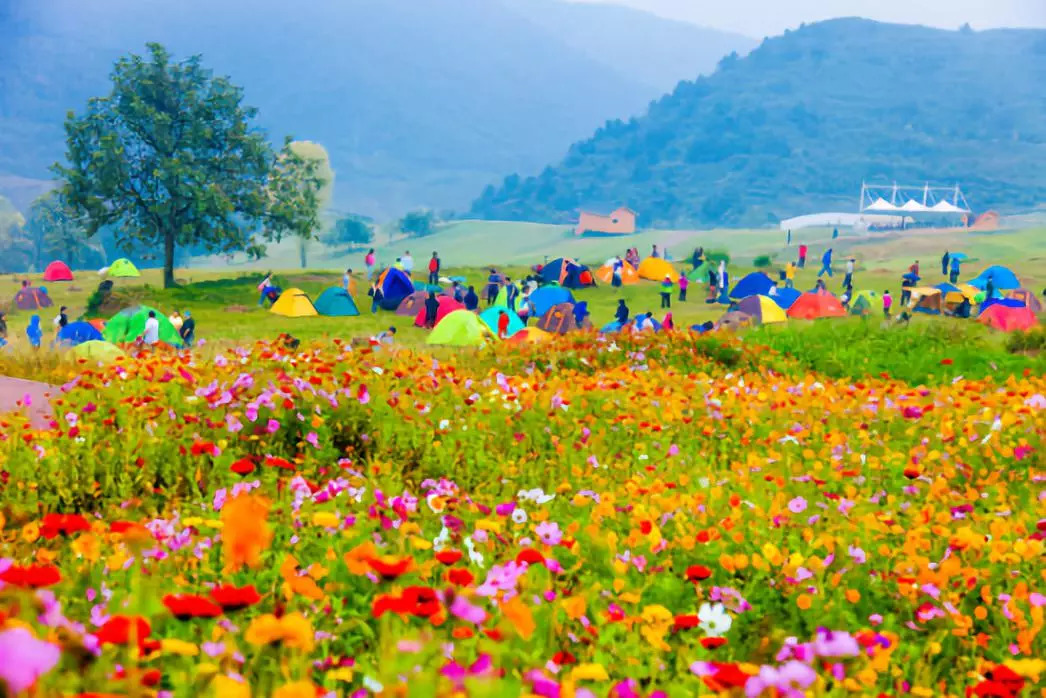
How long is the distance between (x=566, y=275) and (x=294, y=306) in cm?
1345

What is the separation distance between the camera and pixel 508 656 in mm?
2291

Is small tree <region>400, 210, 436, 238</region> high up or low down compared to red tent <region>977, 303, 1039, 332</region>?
up

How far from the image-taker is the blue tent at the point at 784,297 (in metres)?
34.1

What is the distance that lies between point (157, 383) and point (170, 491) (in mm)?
1837

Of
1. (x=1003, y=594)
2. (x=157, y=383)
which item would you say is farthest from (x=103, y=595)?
(x=157, y=383)

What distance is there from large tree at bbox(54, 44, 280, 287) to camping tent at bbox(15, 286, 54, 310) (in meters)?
3.68

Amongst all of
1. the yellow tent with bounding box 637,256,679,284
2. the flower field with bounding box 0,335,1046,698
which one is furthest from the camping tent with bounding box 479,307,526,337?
the flower field with bounding box 0,335,1046,698

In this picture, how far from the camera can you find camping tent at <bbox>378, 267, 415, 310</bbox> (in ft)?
118

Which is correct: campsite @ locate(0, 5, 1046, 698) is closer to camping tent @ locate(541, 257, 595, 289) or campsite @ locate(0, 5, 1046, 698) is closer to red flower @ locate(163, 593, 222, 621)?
red flower @ locate(163, 593, 222, 621)

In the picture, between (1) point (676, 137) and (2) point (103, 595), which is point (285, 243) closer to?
(1) point (676, 137)

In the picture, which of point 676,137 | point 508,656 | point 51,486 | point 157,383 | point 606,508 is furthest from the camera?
point 676,137

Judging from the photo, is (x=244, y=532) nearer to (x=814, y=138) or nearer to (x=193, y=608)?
(x=193, y=608)

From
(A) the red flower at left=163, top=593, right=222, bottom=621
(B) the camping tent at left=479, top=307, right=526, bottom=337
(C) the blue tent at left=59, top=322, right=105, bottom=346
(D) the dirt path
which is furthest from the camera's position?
(B) the camping tent at left=479, top=307, right=526, bottom=337

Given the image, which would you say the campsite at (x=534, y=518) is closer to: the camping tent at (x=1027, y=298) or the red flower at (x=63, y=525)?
the red flower at (x=63, y=525)
